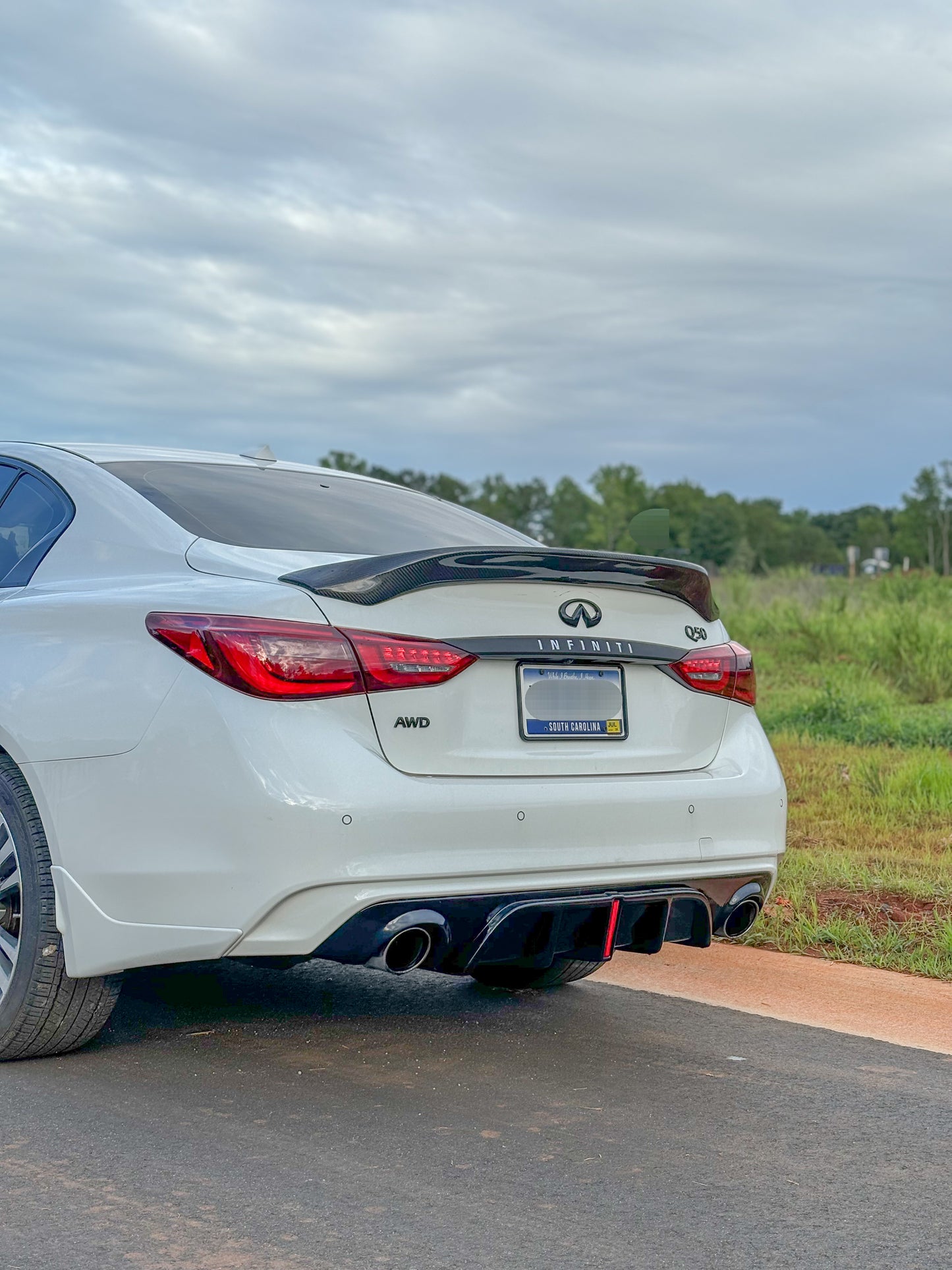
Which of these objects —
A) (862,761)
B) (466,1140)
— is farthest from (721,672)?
(862,761)

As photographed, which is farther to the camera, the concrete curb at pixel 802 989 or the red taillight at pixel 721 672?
the concrete curb at pixel 802 989

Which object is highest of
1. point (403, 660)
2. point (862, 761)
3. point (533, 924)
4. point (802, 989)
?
point (403, 660)

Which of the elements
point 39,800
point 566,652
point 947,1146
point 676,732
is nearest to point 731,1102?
point 947,1146

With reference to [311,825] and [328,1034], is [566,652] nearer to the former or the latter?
[311,825]

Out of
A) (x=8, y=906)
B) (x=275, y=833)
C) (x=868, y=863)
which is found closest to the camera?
(x=275, y=833)

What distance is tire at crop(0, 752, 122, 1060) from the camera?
387 centimetres

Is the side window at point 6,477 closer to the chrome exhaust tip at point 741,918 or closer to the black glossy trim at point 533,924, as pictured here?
the black glossy trim at point 533,924

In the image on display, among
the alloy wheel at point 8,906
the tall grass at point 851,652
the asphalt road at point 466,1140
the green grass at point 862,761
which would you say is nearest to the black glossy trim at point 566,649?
the asphalt road at point 466,1140

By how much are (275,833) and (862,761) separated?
6535 mm

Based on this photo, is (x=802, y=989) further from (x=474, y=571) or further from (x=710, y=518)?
(x=710, y=518)

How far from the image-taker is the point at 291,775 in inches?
137

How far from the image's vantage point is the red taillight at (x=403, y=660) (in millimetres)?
3590

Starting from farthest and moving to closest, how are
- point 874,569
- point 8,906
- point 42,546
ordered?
point 874,569 < point 42,546 < point 8,906

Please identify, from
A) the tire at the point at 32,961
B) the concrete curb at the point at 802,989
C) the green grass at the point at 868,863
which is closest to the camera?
the tire at the point at 32,961
